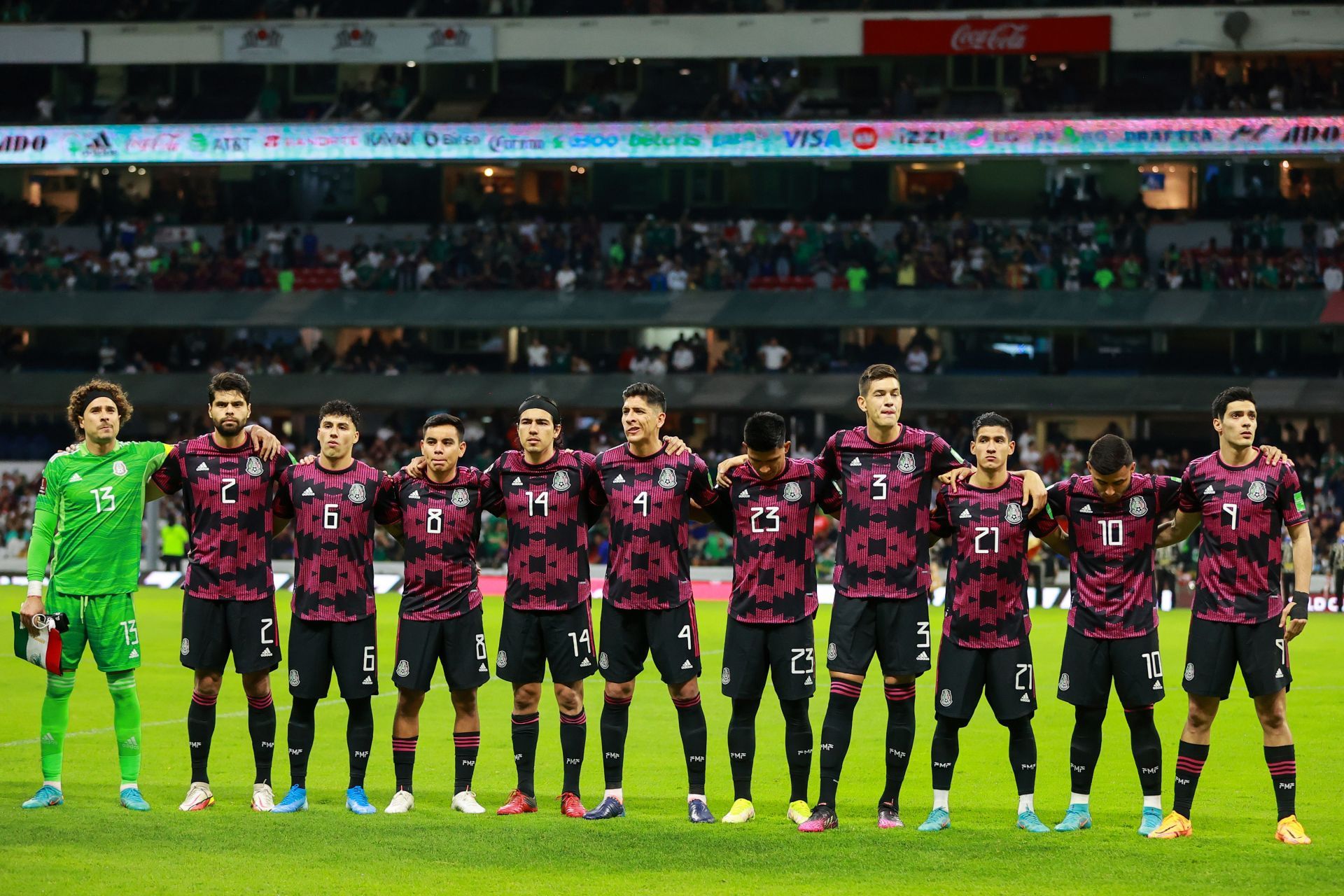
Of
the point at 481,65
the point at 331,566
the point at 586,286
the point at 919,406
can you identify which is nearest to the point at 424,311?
the point at 586,286

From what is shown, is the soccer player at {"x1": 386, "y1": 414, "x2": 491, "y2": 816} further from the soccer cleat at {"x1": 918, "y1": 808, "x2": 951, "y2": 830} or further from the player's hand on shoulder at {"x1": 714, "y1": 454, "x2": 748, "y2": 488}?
the soccer cleat at {"x1": 918, "y1": 808, "x2": 951, "y2": 830}

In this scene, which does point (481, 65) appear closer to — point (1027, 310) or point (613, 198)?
point (613, 198)

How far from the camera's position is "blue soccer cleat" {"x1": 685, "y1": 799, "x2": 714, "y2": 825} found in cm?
1033

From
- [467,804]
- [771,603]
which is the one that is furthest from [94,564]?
[771,603]

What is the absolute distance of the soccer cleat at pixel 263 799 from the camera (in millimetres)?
10578

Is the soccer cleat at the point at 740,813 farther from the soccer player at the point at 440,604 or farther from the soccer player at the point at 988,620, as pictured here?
the soccer player at the point at 440,604

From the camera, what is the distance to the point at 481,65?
4778 cm

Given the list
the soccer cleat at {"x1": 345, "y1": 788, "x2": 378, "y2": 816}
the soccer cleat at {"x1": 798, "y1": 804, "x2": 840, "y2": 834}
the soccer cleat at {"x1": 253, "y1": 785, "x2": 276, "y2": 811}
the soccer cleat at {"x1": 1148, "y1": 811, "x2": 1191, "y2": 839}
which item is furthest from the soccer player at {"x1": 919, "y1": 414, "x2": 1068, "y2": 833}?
the soccer cleat at {"x1": 253, "y1": 785, "x2": 276, "y2": 811}

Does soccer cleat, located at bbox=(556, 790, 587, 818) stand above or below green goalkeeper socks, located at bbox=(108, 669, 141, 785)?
below

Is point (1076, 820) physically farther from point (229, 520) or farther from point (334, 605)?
point (229, 520)

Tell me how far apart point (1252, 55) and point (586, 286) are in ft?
57.4

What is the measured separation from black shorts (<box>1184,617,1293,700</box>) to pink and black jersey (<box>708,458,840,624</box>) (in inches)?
88.9

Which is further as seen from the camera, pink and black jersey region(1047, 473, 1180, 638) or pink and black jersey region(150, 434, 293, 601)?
pink and black jersey region(150, 434, 293, 601)

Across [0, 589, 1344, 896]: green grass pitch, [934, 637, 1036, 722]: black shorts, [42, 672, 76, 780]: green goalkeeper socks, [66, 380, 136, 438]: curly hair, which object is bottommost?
[0, 589, 1344, 896]: green grass pitch
